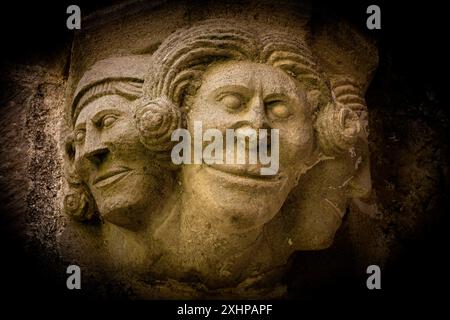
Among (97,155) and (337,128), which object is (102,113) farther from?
(337,128)

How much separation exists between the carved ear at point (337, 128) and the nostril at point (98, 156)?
1.68ft

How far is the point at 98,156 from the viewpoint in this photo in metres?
1.40

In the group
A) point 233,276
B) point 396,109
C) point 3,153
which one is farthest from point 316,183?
point 3,153

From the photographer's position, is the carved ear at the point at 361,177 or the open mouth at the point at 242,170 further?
the carved ear at the point at 361,177

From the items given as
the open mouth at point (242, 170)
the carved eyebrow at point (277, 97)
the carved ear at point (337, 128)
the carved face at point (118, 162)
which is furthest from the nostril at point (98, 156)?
the carved ear at point (337, 128)

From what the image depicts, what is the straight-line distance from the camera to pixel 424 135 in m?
1.83

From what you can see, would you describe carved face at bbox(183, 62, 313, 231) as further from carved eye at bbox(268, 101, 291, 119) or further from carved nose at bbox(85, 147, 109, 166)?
carved nose at bbox(85, 147, 109, 166)

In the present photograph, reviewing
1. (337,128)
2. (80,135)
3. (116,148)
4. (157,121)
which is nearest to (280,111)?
(337,128)

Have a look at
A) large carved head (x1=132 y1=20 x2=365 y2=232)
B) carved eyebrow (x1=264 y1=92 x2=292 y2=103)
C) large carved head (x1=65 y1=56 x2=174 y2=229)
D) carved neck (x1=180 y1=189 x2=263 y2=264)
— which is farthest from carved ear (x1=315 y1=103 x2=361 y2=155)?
large carved head (x1=65 y1=56 x2=174 y2=229)

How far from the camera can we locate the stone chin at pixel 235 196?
127cm

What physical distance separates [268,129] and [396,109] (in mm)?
689

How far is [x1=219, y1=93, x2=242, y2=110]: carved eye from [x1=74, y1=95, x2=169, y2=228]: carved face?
21 centimetres

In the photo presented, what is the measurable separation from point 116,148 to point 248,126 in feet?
1.02

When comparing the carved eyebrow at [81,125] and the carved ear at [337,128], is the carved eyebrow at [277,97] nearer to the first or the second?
the carved ear at [337,128]
